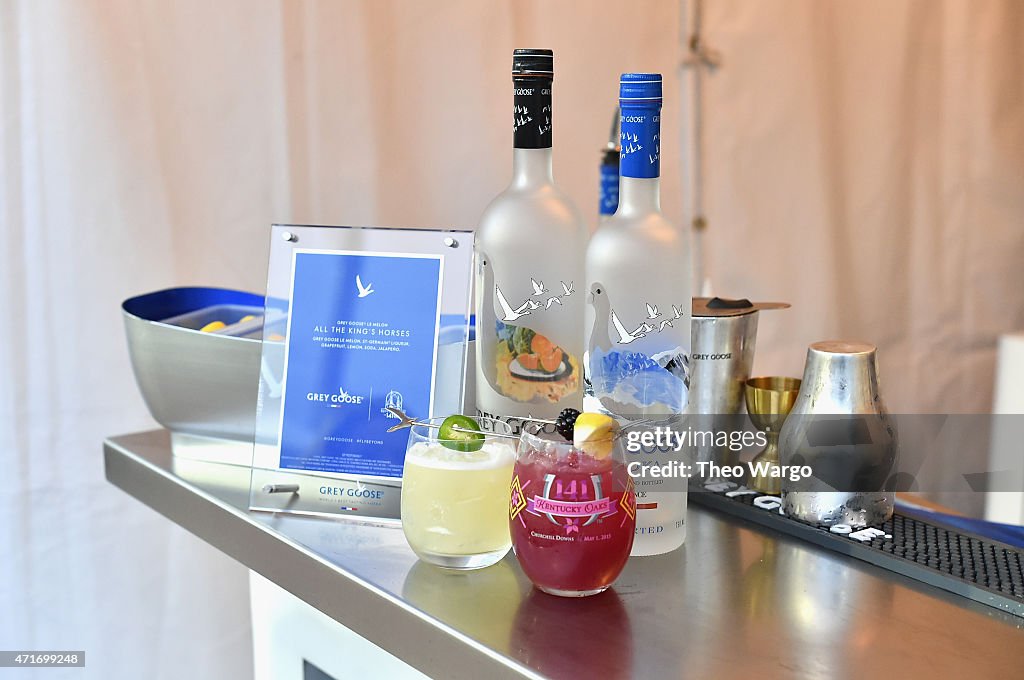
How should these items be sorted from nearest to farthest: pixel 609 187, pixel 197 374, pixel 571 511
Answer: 1. pixel 571 511
2. pixel 197 374
3. pixel 609 187

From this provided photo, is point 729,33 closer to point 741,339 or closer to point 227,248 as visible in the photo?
point 227,248

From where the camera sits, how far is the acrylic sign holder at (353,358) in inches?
36.2

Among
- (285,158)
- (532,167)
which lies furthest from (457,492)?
(285,158)

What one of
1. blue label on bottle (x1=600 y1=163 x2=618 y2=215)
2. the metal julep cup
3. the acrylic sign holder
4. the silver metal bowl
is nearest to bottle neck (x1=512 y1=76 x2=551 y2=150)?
the acrylic sign holder

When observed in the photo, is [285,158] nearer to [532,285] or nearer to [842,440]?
[532,285]

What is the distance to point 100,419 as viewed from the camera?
4.98 ft

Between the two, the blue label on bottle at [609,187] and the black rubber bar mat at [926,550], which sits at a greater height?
the blue label on bottle at [609,187]

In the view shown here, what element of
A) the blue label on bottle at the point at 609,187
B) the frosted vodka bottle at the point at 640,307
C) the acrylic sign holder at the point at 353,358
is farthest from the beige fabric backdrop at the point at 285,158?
the frosted vodka bottle at the point at 640,307

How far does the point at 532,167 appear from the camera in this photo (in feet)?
2.87

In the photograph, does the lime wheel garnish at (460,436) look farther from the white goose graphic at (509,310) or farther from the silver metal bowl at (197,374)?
the silver metal bowl at (197,374)

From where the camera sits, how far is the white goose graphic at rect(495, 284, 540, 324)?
0.87 meters

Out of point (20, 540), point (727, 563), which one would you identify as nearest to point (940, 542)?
point (727, 563)

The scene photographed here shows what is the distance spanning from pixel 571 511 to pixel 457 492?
10cm

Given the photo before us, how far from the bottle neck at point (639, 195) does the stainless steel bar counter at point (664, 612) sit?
285 millimetres
